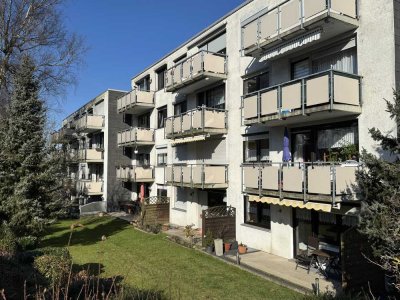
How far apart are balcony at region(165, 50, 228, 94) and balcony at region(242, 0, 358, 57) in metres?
4.24

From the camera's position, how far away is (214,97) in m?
23.2

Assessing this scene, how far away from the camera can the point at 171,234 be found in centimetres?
2284

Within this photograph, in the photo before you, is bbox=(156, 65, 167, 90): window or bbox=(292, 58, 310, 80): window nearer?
bbox=(292, 58, 310, 80): window

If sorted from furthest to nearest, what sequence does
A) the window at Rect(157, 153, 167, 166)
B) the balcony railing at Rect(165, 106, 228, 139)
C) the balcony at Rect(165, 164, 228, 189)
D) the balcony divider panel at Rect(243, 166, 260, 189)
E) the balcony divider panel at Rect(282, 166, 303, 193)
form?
the window at Rect(157, 153, 167, 166) → the balcony railing at Rect(165, 106, 228, 139) → the balcony at Rect(165, 164, 228, 189) → the balcony divider panel at Rect(243, 166, 260, 189) → the balcony divider panel at Rect(282, 166, 303, 193)

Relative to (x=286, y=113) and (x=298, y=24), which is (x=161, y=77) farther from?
(x=286, y=113)

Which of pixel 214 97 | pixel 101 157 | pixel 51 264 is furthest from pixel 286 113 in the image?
pixel 101 157

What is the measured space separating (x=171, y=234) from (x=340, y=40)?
49.7ft

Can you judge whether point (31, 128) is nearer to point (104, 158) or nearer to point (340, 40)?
→ point (340, 40)

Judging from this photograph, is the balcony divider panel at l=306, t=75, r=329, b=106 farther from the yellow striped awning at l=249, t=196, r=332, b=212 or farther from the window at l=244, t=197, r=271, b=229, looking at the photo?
the window at l=244, t=197, r=271, b=229

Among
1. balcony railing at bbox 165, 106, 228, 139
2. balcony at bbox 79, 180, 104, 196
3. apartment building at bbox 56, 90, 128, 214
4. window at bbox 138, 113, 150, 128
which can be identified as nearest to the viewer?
balcony railing at bbox 165, 106, 228, 139

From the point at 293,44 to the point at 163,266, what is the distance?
11207mm

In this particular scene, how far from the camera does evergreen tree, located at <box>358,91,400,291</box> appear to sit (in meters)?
→ 7.91

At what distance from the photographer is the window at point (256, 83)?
18542 mm

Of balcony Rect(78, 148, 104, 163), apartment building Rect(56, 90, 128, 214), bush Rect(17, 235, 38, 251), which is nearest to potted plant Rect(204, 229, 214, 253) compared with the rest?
bush Rect(17, 235, 38, 251)
